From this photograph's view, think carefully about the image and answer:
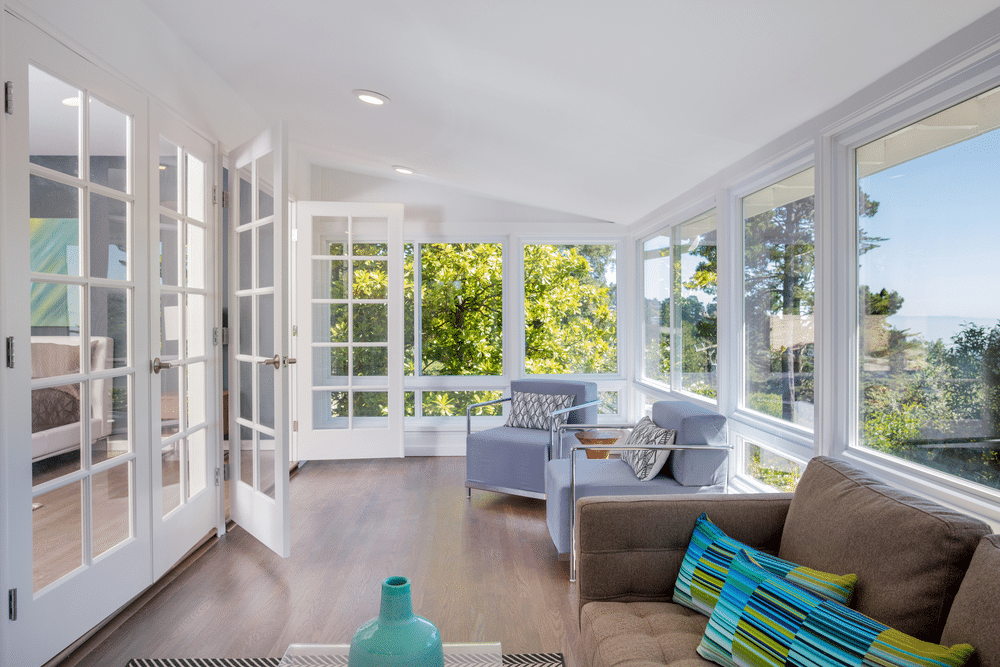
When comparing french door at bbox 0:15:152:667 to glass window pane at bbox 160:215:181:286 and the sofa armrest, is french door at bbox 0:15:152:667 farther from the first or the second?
the sofa armrest

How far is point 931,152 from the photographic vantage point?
2.02 meters

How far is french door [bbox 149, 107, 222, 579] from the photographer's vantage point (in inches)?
108

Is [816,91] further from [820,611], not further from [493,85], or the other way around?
[820,611]

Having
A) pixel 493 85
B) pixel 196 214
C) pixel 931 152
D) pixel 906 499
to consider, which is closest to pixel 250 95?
pixel 196 214

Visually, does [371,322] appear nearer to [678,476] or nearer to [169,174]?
[169,174]

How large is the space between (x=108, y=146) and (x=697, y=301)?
11.0 ft

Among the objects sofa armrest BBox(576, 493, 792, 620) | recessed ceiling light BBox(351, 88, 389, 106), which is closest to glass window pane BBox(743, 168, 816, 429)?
sofa armrest BBox(576, 493, 792, 620)

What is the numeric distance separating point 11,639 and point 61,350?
927 millimetres

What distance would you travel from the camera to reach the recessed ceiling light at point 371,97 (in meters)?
3.29

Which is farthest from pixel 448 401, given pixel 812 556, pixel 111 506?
pixel 812 556

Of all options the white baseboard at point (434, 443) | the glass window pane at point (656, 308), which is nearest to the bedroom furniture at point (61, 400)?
the white baseboard at point (434, 443)

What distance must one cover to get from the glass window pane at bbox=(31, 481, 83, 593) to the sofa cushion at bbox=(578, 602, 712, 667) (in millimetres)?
1801

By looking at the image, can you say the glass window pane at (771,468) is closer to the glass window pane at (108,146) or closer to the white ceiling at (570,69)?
the white ceiling at (570,69)

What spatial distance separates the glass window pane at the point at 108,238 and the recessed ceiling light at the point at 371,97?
1.35 meters
